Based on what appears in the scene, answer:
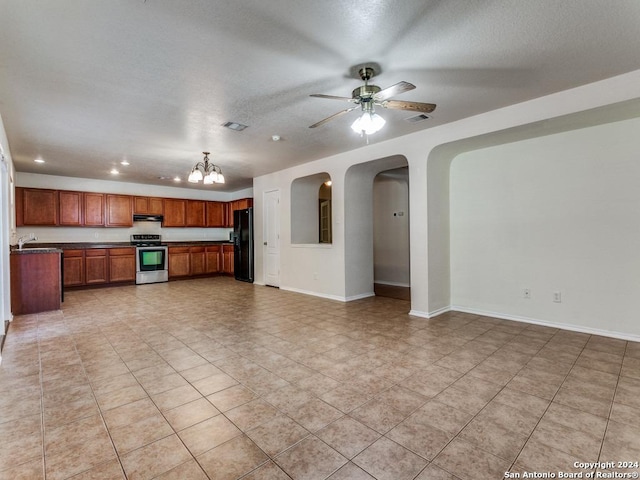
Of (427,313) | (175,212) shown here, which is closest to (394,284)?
(427,313)

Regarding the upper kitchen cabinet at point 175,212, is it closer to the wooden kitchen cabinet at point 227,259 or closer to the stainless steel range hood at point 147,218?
the stainless steel range hood at point 147,218

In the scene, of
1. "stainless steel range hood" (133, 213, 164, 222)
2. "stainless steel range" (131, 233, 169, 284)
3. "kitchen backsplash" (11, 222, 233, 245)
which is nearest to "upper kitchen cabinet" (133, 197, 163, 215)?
"stainless steel range hood" (133, 213, 164, 222)

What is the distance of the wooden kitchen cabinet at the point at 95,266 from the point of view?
6.49 metres

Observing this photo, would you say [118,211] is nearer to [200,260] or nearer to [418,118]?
[200,260]

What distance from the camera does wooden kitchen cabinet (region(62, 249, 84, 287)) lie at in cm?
624

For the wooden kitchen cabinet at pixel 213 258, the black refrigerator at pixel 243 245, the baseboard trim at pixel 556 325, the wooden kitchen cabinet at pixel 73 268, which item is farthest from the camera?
the wooden kitchen cabinet at pixel 213 258

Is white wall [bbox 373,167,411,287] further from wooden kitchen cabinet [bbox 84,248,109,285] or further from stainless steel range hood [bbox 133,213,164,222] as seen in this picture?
wooden kitchen cabinet [bbox 84,248,109,285]

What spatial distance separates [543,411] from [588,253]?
232 centimetres

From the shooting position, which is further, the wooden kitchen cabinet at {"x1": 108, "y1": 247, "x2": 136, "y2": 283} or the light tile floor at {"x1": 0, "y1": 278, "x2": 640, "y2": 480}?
the wooden kitchen cabinet at {"x1": 108, "y1": 247, "x2": 136, "y2": 283}

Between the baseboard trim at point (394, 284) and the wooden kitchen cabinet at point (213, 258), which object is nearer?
the baseboard trim at point (394, 284)

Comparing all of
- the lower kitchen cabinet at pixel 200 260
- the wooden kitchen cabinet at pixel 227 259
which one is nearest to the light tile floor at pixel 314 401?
the lower kitchen cabinet at pixel 200 260

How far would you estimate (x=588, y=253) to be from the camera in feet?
11.1

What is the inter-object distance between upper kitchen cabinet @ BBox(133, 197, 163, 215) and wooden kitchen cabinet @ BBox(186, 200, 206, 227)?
69 cm

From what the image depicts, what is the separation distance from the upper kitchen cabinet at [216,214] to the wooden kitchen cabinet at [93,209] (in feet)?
7.90
